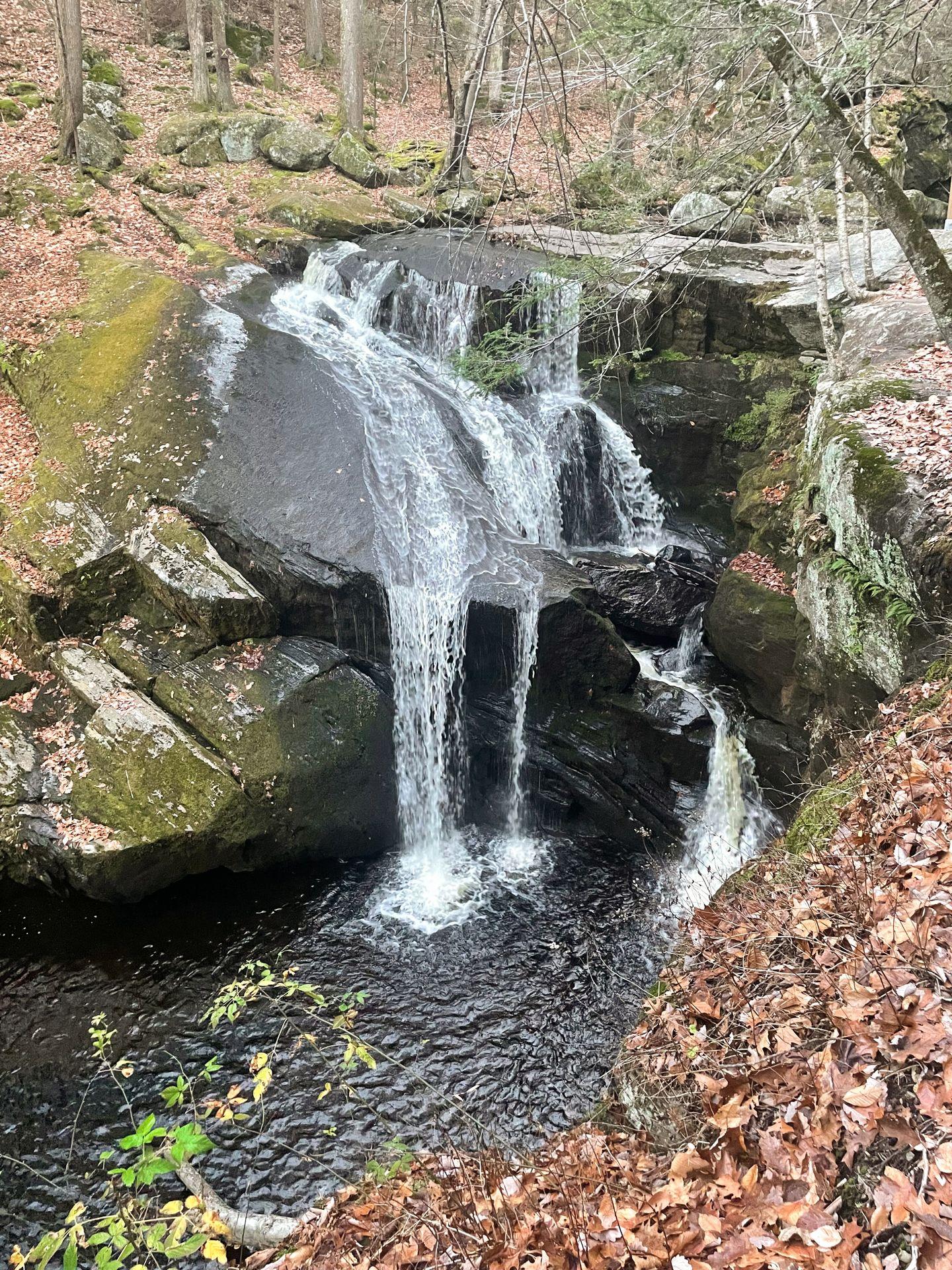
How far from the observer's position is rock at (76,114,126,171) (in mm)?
14219

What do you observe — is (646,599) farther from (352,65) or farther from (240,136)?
(352,65)

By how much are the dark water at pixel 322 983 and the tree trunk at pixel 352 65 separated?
1648 cm

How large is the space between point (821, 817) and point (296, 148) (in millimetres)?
16808

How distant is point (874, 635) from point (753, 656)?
2.19 metres

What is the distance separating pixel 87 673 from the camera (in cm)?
792

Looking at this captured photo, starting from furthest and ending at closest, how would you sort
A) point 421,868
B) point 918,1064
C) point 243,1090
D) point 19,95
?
point 19,95 < point 421,868 < point 243,1090 < point 918,1064

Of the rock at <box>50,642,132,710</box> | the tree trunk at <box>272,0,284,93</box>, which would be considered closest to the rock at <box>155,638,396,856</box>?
the rock at <box>50,642,132,710</box>

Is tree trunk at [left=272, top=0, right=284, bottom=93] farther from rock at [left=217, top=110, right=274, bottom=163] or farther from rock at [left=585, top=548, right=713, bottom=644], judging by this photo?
rock at [left=585, top=548, right=713, bottom=644]

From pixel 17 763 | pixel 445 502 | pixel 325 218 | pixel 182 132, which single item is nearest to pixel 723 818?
pixel 445 502

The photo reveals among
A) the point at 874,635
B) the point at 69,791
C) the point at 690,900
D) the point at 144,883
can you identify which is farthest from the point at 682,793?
the point at 69,791

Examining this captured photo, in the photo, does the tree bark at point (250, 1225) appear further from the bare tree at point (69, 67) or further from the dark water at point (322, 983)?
the bare tree at point (69, 67)

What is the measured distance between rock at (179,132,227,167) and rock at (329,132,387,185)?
7.53 feet

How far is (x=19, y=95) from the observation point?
49.4 ft

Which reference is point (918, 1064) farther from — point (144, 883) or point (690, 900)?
point (144, 883)
